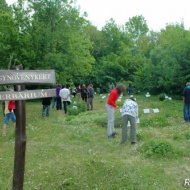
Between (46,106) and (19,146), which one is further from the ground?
(46,106)

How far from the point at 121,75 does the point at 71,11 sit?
14.9m

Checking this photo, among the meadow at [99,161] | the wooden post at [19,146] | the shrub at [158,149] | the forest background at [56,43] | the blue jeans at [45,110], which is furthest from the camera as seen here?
the forest background at [56,43]

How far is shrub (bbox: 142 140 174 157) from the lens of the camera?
302 inches

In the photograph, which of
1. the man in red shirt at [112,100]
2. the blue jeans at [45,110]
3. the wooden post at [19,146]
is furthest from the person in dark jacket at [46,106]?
the wooden post at [19,146]

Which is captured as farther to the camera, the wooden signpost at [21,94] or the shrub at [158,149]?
the shrub at [158,149]

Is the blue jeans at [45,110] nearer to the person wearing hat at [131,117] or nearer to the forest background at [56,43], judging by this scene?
the person wearing hat at [131,117]

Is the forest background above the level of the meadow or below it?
above

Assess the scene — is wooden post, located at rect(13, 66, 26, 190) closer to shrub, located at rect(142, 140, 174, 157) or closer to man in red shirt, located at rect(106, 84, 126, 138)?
shrub, located at rect(142, 140, 174, 157)

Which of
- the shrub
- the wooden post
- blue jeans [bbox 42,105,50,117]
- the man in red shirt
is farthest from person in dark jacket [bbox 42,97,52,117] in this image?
the wooden post

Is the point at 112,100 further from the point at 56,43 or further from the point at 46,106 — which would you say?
the point at 56,43

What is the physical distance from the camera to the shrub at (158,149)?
7.68m

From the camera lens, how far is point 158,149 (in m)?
7.77

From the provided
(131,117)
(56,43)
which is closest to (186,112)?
(131,117)

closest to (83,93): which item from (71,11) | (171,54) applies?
(171,54)
